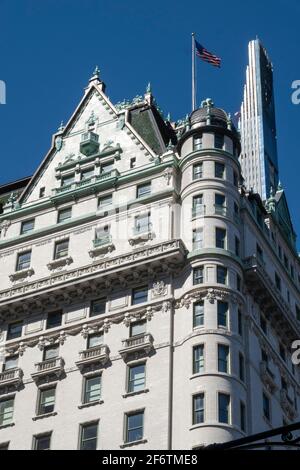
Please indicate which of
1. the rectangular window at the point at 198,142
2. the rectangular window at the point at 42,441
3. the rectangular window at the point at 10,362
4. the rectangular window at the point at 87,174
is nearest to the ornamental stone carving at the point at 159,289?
the rectangular window at the point at 10,362

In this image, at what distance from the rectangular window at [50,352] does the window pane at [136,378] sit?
6919 mm

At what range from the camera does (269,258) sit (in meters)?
75.1

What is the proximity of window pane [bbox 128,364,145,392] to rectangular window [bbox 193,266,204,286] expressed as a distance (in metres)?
7.27

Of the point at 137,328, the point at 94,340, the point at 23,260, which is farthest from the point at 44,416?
the point at 23,260

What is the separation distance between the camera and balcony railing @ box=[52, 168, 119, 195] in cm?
7444

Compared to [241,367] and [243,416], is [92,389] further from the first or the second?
[243,416]

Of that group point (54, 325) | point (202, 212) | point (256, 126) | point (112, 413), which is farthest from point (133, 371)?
point (256, 126)

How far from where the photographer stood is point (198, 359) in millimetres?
59312

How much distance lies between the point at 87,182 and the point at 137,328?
55.1 ft

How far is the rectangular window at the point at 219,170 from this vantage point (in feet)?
231

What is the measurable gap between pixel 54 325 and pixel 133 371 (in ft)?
29.8

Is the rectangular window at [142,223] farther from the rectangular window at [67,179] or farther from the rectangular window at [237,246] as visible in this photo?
the rectangular window at [67,179]

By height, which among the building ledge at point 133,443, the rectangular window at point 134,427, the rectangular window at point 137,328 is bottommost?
the building ledge at point 133,443
